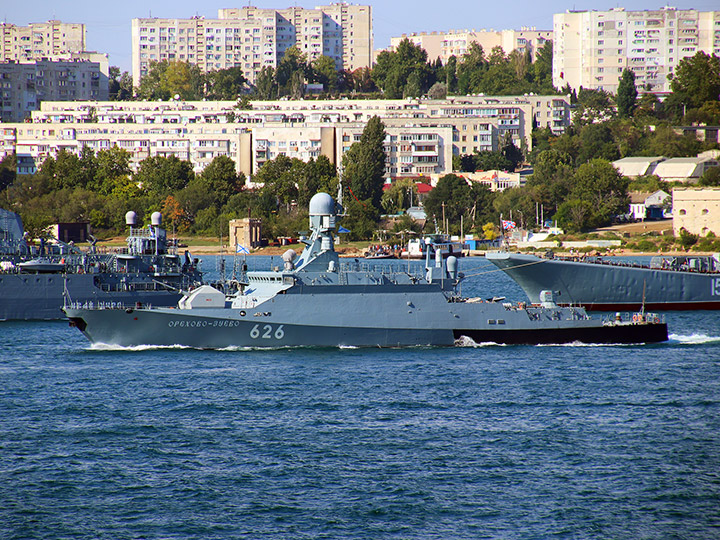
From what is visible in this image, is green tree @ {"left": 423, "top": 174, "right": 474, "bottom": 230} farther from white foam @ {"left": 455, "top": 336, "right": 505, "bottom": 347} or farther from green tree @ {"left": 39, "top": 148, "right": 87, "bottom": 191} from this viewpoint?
white foam @ {"left": 455, "top": 336, "right": 505, "bottom": 347}

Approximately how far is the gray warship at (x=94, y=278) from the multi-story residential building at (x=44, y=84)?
122 m

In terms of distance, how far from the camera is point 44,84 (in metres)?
170

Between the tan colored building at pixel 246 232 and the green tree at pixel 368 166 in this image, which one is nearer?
the tan colored building at pixel 246 232

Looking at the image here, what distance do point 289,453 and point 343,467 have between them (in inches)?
71.0

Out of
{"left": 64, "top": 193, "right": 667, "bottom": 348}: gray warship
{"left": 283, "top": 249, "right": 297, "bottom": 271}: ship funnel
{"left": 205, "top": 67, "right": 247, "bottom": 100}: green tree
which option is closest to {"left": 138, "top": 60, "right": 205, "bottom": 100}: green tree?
{"left": 205, "top": 67, "right": 247, "bottom": 100}: green tree

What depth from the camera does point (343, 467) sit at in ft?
77.3

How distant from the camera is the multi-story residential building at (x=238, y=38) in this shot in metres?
187

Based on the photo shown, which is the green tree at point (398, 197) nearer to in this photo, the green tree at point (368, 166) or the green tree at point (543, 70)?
the green tree at point (368, 166)

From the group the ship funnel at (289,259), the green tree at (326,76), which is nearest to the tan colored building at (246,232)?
the green tree at (326,76)

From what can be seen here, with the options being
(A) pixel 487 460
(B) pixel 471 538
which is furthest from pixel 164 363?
(B) pixel 471 538

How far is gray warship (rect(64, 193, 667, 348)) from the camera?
36344 millimetres

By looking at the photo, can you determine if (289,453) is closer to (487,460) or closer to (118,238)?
(487,460)

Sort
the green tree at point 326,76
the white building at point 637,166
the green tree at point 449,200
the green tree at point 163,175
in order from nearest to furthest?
1. the green tree at point 449,200
2. the green tree at point 163,175
3. the white building at point 637,166
4. the green tree at point 326,76

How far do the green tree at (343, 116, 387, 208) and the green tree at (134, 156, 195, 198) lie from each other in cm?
2244
